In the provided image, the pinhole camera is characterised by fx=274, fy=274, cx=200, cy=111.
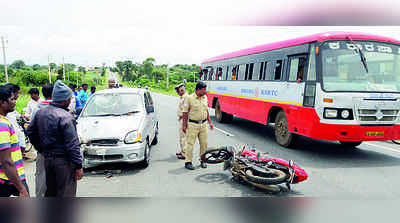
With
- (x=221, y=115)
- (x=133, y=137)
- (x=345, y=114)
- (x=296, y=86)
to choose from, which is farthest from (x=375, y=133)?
(x=221, y=115)

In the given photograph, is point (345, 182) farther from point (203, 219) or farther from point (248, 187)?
point (203, 219)

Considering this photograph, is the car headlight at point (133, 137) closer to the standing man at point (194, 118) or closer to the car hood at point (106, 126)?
the car hood at point (106, 126)

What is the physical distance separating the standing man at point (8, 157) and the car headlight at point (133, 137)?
2.82m

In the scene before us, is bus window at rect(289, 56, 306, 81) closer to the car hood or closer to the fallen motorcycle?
the fallen motorcycle

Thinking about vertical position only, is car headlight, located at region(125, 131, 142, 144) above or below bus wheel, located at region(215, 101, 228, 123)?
above

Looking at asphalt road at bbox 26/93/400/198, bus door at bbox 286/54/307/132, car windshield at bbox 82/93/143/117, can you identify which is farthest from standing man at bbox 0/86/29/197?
bus door at bbox 286/54/307/132

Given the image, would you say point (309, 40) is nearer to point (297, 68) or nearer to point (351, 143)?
point (297, 68)

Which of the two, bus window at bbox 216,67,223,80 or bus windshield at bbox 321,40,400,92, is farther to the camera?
bus window at bbox 216,67,223,80

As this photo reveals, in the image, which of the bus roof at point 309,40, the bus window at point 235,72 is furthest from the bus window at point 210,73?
the bus window at point 235,72

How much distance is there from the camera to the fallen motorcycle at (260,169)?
14.6 feet

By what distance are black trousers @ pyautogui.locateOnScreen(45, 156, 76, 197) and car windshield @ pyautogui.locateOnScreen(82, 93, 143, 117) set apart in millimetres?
3476

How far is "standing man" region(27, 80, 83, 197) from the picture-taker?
111 inches

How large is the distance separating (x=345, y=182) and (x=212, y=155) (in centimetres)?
252

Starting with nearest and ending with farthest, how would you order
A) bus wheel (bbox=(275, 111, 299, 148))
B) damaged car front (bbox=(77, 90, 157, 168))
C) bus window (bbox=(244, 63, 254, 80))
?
damaged car front (bbox=(77, 90, 157, 168))
bus wheel (bbox=(275, 111, 299, 148))
bus window (bbox=(244, 63, 254, 80))
